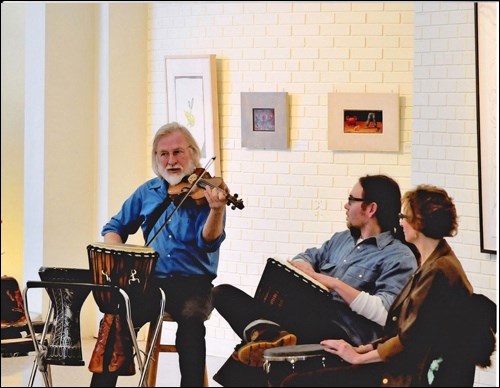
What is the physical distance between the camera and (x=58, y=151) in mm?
7449

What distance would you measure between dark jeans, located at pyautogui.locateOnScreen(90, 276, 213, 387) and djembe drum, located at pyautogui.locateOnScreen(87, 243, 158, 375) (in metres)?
0.08

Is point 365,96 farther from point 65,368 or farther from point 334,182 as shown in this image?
point 65,368

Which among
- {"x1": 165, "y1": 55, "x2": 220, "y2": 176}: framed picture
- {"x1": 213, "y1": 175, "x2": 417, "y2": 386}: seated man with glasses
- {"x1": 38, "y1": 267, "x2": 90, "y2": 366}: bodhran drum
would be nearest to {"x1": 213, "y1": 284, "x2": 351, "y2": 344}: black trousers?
{"x1": 213, "y1": 175, "x2": 417, "y2": 386}: seated man with glasses

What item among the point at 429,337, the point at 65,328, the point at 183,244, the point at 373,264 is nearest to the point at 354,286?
the point at 373,264

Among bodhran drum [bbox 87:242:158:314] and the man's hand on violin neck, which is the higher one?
the man's hand on violin neck

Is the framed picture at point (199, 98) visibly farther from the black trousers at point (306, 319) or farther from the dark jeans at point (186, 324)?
the black trousers at point (306, 319)

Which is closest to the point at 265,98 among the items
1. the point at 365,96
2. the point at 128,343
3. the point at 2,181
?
the point at 365,96

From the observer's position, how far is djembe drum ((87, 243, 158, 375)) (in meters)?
5.03

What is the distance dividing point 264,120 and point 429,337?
3392 millimetres

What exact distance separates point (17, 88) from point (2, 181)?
0.71 m

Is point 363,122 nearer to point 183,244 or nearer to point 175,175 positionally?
point 175,175

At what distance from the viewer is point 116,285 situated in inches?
200

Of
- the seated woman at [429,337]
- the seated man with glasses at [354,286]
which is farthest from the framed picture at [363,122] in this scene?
the seated woman at [429,337]

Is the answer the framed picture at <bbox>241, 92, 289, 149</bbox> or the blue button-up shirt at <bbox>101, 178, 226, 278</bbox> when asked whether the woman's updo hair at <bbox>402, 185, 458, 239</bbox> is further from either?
the framed picture at <bbox>241, 92, 289, 149</bbox>
